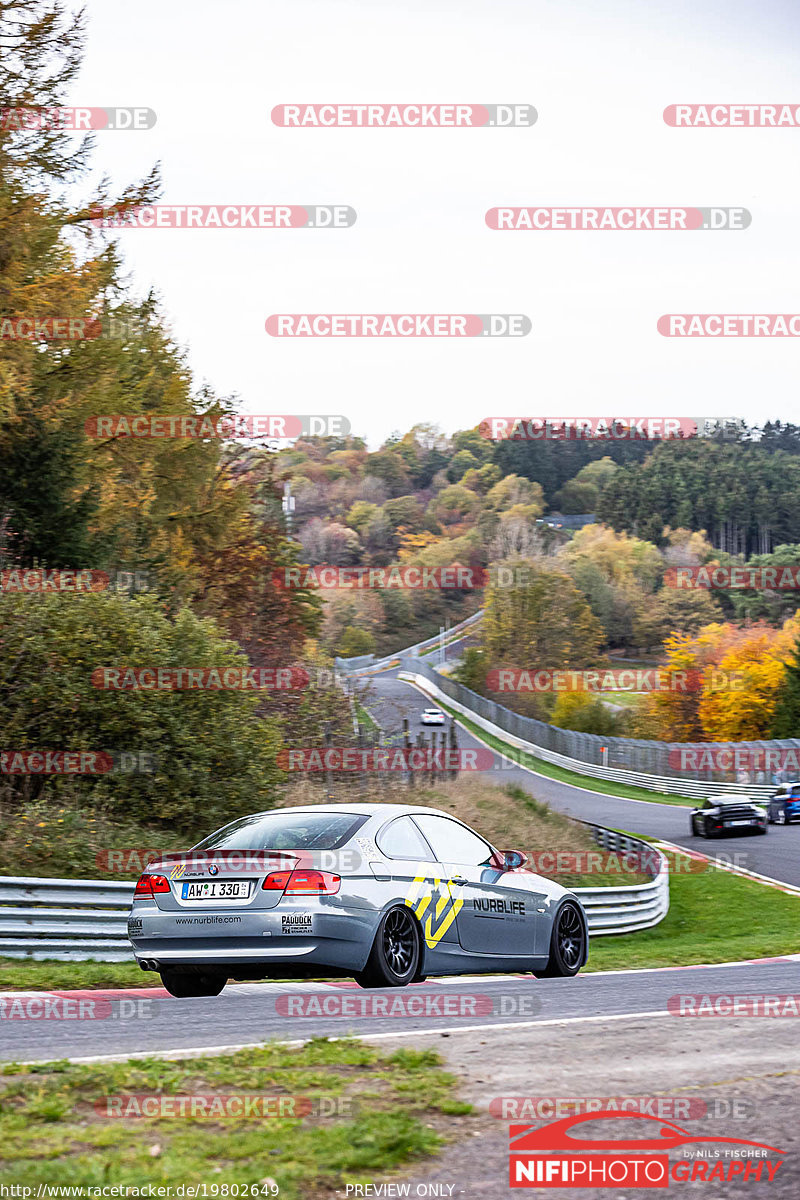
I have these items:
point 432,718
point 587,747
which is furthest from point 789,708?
point 432,718

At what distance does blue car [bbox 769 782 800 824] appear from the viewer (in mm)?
40097

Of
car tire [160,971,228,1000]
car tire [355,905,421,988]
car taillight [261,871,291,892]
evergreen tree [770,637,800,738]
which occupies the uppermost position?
car taillight [261,871,291,892]

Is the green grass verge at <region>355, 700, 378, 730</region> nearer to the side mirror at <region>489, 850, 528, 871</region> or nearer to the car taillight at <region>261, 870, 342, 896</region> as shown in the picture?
the side mirror at <region>489, 850, 528, 871</region>

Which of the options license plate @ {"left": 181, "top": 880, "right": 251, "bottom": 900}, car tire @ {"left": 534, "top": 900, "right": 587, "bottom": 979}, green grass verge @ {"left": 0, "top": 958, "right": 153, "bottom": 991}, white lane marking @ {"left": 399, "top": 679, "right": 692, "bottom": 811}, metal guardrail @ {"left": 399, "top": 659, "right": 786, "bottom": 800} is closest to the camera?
license plate @ {"left": 181, "top": 880, "right": 251, "bottom": 900}

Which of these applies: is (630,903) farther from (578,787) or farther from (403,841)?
(578,787)

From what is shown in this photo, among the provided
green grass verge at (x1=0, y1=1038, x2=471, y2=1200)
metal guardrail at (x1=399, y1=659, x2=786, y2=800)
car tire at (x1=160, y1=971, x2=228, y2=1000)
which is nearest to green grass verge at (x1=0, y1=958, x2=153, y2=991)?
car tire at (x1=160, y1=971, x2=228, y2=1000)

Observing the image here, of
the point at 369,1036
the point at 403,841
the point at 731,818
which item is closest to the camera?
the point at 369,1036

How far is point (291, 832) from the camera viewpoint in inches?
358

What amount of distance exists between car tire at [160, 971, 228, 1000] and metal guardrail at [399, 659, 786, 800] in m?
42.2

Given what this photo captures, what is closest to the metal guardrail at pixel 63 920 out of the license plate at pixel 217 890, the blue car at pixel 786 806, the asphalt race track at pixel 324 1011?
the asphalt race track at pixel 324 1011

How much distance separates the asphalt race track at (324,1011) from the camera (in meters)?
6.70

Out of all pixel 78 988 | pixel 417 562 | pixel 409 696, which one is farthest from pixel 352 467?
pixel 78 988

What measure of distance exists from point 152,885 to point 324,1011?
1.59m

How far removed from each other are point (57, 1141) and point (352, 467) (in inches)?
6721
